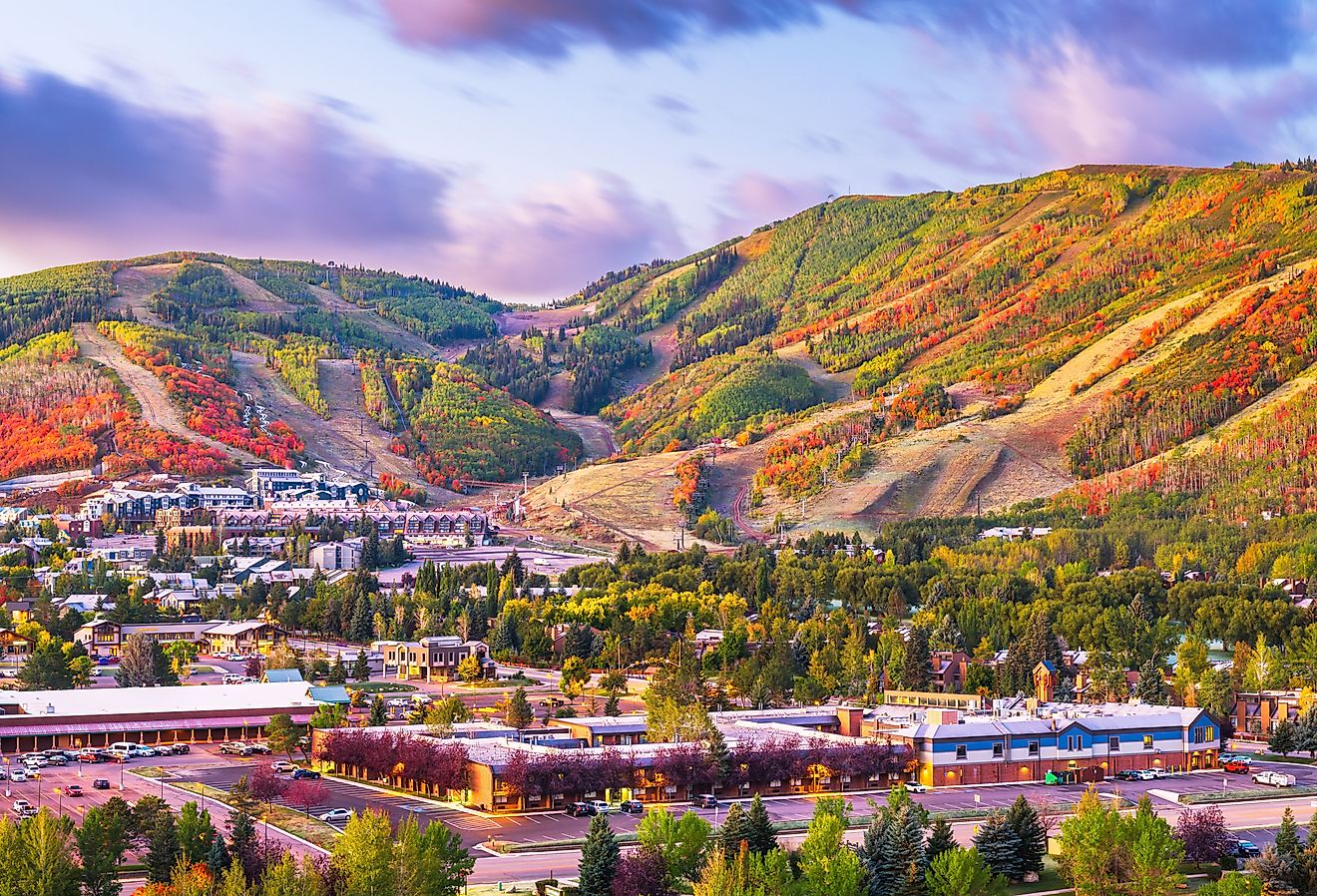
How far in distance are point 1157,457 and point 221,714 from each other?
110 meters

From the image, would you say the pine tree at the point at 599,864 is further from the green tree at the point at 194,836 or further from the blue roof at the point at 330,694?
the blue roof at the point at 330,694

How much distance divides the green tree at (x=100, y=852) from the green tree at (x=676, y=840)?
13146 millimetres

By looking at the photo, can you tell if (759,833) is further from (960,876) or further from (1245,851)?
(1245,851)

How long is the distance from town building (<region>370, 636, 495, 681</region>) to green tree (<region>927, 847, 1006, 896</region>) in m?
56.1

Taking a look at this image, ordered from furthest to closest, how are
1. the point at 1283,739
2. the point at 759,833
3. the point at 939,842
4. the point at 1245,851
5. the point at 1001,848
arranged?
1. the point at 1283,739
2. the point at 1245,851
3. the point at 1001,848
4. the point at 759,833
5. the point at 939,842

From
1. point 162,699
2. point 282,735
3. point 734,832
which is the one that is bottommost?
point 734,832

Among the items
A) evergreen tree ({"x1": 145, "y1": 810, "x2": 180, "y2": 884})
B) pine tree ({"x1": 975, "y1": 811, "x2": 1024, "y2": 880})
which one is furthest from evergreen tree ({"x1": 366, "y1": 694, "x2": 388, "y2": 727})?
pine tree ({"x1": 975, "y1": 811, "x2": 1024, "y2": 880})

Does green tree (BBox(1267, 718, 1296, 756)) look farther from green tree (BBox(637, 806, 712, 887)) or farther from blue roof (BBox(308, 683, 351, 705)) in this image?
blue roof (BBox(308, 683, 351, 705))

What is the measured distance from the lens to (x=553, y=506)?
188500mm

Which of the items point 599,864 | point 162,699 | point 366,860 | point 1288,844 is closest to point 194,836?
point 366,860

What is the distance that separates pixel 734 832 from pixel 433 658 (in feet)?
179

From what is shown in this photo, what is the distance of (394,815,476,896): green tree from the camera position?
4506 cm

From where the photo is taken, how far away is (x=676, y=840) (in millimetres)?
49562

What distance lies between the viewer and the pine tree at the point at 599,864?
154ft
